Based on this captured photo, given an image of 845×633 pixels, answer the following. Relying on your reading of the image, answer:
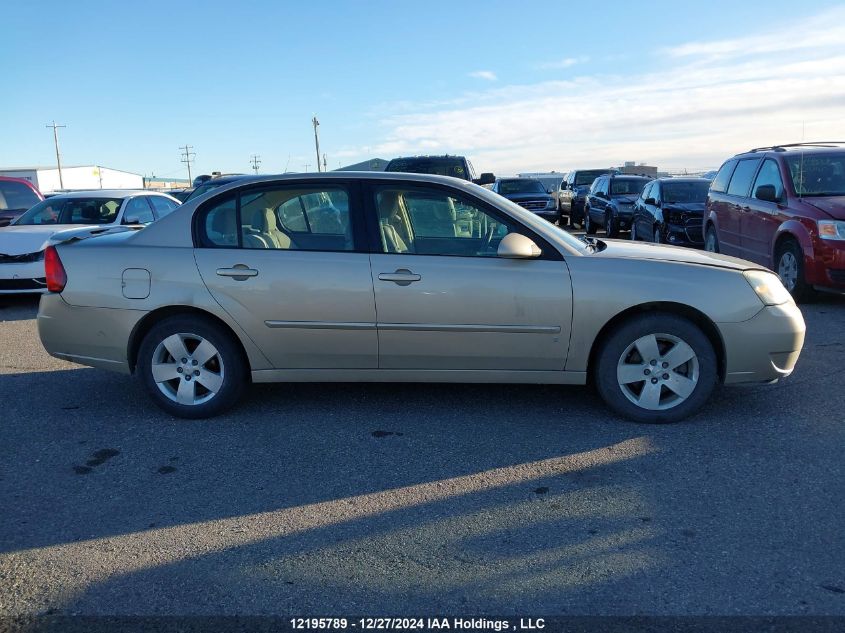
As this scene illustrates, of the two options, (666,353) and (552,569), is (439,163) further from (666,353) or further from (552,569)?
(552,569)

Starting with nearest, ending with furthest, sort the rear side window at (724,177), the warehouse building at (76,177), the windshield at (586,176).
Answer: the rear side window at (724,177) → the windshield at (586,176) → the warehouse building at (76,177)

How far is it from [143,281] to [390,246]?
1616mm

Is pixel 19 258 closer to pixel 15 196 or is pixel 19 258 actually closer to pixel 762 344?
pixel 15 196

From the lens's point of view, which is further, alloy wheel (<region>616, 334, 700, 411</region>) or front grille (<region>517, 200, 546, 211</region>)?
front grille (<region>517, 200, 546, 211</region>)

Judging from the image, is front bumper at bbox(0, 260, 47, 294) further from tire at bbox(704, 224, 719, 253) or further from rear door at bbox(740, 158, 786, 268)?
tire at bbox(704, 224, 719, 253)

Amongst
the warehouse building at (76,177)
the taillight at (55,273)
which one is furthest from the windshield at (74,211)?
the warehouse building at (76,177)

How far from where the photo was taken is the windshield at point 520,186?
20.4 meters

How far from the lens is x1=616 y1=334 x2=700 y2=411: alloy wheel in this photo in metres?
4.65

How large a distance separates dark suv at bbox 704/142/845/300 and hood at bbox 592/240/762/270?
12.3ft

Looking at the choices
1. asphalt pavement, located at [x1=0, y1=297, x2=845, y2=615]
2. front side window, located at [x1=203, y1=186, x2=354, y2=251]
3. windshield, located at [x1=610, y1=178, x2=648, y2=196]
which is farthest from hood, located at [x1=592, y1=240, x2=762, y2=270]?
windshield, located at [x1=610, y1=178, x2=648, y2=196]

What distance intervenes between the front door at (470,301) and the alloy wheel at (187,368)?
1.12m

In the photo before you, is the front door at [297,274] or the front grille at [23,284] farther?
the front grille at [23,284]

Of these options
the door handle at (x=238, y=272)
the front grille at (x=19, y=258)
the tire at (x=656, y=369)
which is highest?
the front grille at (x=19, y=258)

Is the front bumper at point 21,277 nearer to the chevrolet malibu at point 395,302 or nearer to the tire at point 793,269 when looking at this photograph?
the chevrolet malibu at point 395,302
